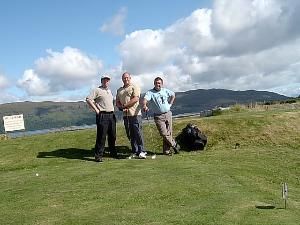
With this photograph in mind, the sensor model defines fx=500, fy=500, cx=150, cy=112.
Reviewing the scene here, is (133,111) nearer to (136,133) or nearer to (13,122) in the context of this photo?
(136,133)

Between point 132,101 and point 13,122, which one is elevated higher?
point 132,101

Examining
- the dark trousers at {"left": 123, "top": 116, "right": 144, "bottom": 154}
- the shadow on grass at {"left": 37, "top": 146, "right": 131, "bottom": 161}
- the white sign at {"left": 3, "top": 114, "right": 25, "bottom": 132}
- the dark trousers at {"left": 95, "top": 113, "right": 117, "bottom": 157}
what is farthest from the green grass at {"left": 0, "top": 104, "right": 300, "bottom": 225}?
the white sign at {"left": 3, "top": 114, "right": 25, "bottom": 132}

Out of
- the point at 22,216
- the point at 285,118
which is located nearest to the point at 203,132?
the point at 285,118

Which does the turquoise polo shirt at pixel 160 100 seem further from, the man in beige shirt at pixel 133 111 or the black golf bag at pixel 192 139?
the black golf bag at pixel 192 139

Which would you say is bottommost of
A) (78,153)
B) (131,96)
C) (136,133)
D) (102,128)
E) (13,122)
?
(78,153)

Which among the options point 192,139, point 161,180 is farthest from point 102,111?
point 161,180

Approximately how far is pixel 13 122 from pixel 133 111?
11449 mm

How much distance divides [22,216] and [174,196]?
138 inches

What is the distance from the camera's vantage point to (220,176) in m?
14.0

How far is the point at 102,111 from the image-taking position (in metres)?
17.6

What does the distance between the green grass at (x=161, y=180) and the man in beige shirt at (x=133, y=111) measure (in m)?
1.04

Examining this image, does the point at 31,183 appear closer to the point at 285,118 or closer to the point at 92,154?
the point at 92,154

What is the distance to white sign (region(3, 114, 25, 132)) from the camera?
27.0m

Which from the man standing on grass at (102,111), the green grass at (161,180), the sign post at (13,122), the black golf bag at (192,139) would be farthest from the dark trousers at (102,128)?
the sign post at (13,122)
